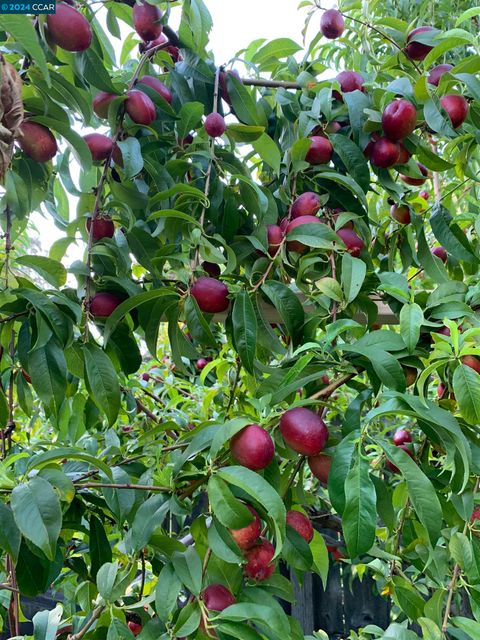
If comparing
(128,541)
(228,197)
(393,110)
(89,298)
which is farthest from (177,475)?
(393,110)

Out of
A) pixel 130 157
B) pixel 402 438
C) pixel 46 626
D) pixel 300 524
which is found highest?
pixel 130 157

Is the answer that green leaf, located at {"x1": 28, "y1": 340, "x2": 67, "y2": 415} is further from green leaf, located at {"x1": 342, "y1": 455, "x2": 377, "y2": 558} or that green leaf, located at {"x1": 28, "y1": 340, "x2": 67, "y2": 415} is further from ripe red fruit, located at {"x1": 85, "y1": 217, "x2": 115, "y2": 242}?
green leaf, located at {"x1": 342, "y1": 455, "x2": 377, "y2": 558}

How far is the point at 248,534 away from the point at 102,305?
35 centimetres

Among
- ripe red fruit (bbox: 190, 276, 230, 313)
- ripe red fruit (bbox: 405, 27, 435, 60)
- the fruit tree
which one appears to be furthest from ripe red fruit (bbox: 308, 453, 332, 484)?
ripe red fruit (bbox: 405, 27, 435, 60)

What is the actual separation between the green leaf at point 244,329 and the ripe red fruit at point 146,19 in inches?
15.4

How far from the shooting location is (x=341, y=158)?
899mm

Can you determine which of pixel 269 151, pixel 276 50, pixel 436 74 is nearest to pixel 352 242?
pixel 269 151

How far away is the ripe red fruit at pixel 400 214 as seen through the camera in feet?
3.18

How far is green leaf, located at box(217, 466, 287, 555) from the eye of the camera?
21.2 inches

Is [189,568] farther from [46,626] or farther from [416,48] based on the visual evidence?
[416,48]

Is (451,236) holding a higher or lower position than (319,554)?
higher

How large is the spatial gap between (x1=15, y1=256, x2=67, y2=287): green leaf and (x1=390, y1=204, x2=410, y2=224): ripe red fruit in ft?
1.65

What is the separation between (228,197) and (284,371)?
0.29 meters

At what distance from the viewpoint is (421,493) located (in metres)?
0.55
